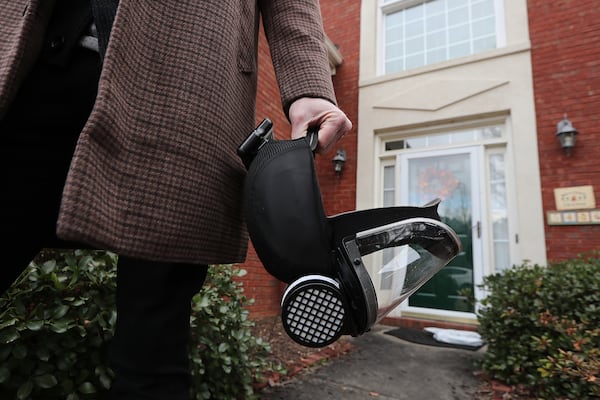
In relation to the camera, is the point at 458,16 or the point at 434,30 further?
the point at 434,30

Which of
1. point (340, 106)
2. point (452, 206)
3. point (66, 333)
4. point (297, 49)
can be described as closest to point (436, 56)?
point (340, 106)

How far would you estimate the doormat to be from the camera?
382 centimetres

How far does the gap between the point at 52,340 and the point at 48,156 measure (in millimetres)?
1014

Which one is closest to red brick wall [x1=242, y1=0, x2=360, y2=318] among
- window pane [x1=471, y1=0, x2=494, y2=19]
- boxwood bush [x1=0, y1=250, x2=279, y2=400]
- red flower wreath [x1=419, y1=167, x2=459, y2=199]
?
red flower wreath [x1=419, y1=167, x2=459, y2=199]

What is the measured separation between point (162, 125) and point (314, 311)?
41 centimetres

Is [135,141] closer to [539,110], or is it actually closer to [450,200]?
[450,200]

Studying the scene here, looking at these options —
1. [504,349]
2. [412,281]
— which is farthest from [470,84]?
[412,281]

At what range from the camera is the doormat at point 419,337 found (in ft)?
12.5

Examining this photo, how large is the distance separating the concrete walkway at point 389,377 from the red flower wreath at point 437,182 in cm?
220

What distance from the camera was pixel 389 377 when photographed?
283cm

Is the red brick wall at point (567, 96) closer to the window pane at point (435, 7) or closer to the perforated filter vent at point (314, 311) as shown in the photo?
the window pane at point (435, 7)

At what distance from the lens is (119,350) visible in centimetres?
67

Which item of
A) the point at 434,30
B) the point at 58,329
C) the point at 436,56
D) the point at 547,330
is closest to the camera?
the point at 58,329

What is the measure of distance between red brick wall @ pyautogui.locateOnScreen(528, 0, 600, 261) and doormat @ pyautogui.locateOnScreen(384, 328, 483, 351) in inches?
60.1
